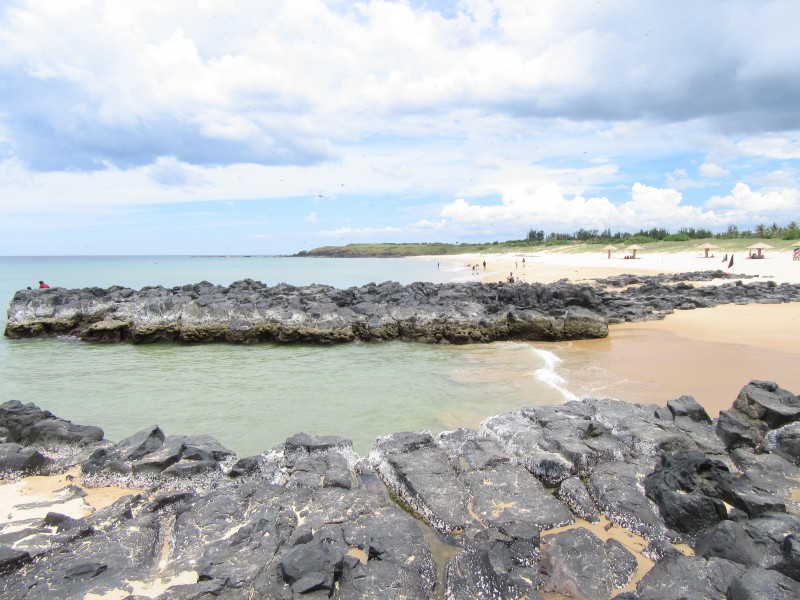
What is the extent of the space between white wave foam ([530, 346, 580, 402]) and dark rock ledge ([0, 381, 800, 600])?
2751mm

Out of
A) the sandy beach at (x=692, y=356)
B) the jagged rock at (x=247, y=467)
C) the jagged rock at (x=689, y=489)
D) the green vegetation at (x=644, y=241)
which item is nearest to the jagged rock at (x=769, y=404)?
the sandy beach at (x=692, y=356)

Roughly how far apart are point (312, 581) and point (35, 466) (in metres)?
4.95

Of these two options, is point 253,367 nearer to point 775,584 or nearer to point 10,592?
point 10,592

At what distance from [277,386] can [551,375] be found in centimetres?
695

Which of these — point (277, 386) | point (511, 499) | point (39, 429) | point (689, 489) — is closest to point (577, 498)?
point (511, 499)

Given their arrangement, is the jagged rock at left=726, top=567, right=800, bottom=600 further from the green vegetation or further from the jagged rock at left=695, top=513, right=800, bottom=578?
the green vegetation

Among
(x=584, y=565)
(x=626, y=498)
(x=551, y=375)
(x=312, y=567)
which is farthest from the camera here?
(x=551, y=375)

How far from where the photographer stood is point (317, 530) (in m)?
4.89

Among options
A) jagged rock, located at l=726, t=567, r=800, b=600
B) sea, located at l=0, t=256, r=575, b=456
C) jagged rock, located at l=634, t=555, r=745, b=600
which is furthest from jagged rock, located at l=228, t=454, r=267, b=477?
jagged rock, located at l=726, t=567, r=800, b=600

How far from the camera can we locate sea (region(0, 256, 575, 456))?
9188 mm

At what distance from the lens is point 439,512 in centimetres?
538

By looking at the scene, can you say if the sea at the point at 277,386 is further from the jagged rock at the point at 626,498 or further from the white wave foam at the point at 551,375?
the jagged rock at the point at 626,498

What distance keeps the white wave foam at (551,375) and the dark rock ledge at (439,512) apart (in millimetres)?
2751

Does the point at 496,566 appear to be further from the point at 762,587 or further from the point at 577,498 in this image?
the point at 762,587
